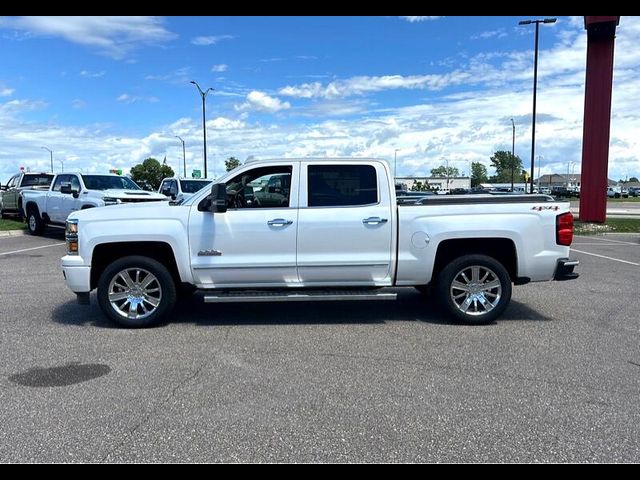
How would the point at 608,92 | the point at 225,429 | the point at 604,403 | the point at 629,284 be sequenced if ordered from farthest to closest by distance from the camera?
the point at 608,92 → the point at 629,284 → the point at 604,403 → the point at 225,429

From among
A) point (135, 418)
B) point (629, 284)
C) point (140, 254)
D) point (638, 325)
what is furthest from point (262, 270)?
point (629, 284)

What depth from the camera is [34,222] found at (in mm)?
17734

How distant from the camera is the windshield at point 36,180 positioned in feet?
73.4

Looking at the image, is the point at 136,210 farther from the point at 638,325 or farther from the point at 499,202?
the point at 638,325

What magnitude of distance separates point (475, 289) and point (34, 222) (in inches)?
625

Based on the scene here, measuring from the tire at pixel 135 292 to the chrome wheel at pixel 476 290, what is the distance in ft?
10.9

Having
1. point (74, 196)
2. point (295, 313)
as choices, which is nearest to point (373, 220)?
point (295, 313)

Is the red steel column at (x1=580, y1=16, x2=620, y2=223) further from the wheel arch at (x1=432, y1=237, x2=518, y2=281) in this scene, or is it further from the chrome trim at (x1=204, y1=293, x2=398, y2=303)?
the chrome trim at (x1=204, y1=293, x2=398, y2=303)

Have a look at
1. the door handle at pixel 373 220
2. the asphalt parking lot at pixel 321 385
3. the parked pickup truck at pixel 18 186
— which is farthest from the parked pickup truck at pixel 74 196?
the door handle at pixel 373 220

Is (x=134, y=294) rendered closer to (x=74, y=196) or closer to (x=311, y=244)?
(x=311, y=244)

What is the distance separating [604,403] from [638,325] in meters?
2.75

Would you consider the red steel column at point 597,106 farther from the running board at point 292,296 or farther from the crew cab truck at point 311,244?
the running board at point 292,296
